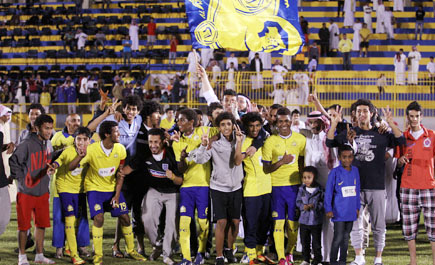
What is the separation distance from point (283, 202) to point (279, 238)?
0.49m

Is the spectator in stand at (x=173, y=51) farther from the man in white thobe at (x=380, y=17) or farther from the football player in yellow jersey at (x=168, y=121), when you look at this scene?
the football player in yellow jersey at (x=168, y=121)

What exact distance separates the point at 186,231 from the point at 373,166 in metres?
2.56

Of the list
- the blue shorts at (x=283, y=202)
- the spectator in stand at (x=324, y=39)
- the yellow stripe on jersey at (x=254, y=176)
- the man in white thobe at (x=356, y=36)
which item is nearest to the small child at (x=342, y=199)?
the blue shorts at (x=283, y=202)

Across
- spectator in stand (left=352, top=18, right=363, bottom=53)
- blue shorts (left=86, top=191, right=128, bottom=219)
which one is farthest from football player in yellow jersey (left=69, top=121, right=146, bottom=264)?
spectator in stand (left=352, top=18, right=363, bottom=53)

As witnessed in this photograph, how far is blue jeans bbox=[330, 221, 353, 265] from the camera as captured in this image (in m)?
8.66

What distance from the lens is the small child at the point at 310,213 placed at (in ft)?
29.6

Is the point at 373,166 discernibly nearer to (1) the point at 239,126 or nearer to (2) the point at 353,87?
(1) the point at 239,126

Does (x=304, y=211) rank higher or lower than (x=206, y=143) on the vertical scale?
lower

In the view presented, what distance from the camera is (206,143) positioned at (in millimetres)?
8695

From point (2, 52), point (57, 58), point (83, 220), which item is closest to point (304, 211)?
point (83, 220)

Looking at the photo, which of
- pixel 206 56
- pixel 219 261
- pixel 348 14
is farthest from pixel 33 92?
pixel 219 261

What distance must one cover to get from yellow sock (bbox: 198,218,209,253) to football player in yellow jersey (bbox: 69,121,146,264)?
1071mm

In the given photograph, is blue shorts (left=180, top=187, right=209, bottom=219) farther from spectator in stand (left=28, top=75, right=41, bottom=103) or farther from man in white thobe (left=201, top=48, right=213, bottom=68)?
spectator in stand (left=28, top=75, right=41, bottom=103)

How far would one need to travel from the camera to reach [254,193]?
30.2 ft
